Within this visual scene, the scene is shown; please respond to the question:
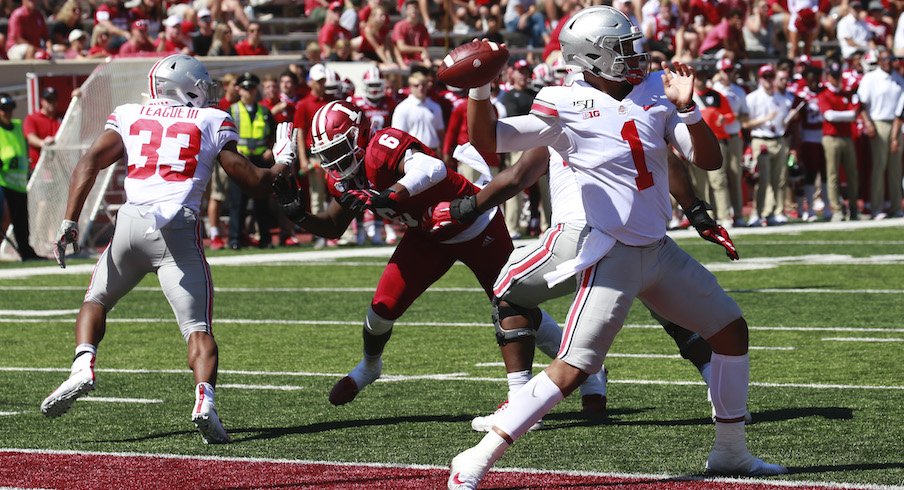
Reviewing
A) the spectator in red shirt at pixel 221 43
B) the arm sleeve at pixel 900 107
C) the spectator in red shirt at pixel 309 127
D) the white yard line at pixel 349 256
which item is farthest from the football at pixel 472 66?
the arm sleeve at pixel 900 107

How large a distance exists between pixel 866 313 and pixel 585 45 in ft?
18.7

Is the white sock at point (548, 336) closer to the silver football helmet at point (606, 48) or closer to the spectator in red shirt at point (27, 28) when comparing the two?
the silver football helmet at point (606, 48)

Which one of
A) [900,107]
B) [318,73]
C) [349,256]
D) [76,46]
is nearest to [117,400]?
[349,256]

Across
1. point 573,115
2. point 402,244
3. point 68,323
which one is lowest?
point 68,323

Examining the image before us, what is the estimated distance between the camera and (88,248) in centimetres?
1644

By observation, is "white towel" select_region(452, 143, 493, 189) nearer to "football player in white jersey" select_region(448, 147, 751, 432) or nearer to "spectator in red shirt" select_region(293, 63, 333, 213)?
"football player in white jersey" select_region(448, 147, 751, 432)

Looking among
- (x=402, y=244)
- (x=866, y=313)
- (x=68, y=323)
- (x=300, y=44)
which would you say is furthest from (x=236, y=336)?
(x=300, y=44)

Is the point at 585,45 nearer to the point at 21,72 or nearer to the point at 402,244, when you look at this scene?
the point at 402,244

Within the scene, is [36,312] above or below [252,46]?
below

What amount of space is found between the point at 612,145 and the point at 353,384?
2397mm

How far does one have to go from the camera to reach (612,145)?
525 centimetres

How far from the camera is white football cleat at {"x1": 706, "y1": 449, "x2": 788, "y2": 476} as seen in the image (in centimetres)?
532

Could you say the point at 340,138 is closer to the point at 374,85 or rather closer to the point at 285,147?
the point at 285,147

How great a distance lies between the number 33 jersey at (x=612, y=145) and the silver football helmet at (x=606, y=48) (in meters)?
0.08
